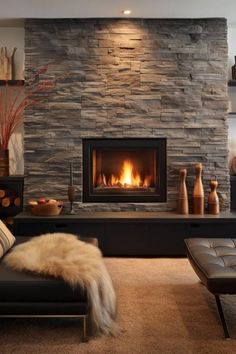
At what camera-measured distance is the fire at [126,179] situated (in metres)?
4.59

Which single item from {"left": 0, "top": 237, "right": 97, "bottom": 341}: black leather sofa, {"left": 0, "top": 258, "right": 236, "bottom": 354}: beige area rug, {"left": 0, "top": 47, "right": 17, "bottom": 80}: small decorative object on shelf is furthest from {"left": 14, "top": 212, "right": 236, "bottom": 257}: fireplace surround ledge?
{"left": 0, "top": 237, "right": 97, "bottom": 341}: black leather sofa

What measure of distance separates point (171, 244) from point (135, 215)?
455mm

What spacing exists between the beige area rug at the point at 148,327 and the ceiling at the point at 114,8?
8.24ft

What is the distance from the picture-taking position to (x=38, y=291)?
7.36 feet

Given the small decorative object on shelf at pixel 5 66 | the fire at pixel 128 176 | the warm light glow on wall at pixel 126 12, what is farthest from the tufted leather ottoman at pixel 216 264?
the small decorative object on shelf at pixel 5 66

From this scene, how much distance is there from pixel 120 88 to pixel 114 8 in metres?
0.78

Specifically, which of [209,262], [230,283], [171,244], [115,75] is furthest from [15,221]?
[230,283]

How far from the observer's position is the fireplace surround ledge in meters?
4.06

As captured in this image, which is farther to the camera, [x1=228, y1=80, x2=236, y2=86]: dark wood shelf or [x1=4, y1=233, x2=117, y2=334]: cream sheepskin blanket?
→ [x1=228, y1=80, x2=236, y2=86]: dark wood shelf

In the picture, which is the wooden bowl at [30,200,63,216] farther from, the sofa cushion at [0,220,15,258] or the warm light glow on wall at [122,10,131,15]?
the warm light glow on wall at [122,10,131,15]

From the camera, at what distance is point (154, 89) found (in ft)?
14.5

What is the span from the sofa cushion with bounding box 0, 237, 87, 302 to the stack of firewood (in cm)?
227

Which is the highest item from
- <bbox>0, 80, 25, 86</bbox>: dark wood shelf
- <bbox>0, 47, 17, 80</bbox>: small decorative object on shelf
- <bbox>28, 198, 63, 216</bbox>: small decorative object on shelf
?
<bbox>0, 47, 17, 80</bbox>: small decorative object on shelf

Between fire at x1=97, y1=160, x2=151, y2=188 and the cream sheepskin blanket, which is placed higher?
fire at x1=97, y1=160, x2=151, y2=188
